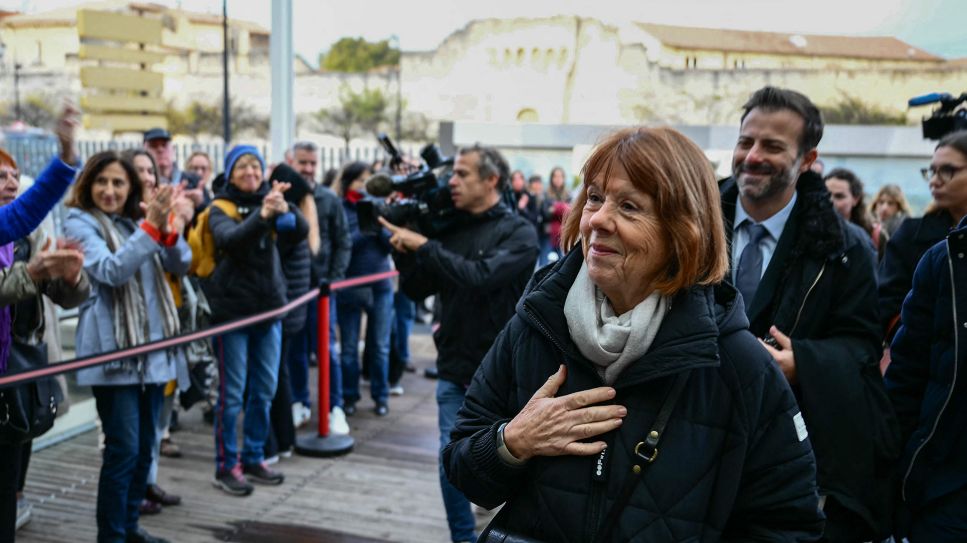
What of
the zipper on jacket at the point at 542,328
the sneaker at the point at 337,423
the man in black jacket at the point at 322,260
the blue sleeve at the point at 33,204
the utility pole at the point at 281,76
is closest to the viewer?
the zipper on jacket at the point at 542,328

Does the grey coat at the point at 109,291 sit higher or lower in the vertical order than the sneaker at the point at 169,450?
higher

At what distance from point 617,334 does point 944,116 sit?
8.87ft

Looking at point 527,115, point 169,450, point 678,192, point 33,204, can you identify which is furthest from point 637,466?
point 527,115

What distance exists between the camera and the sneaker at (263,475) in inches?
208

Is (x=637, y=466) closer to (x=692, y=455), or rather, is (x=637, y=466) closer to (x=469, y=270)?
(x=692, y=455)

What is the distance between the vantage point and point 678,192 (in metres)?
1.63

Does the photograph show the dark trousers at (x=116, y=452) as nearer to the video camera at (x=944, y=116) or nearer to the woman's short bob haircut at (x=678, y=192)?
the woman's short bob haircut at (x=678, y=192)

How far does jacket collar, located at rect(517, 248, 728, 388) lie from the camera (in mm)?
1560

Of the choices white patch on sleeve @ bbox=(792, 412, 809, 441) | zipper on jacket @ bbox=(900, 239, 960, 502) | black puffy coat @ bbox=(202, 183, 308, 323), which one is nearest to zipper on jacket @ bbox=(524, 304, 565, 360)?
white patch on sleeve @ bbox=(792, 412, 809, 441)

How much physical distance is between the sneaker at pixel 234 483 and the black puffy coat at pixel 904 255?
3672 mm

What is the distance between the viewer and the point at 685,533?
1551mm

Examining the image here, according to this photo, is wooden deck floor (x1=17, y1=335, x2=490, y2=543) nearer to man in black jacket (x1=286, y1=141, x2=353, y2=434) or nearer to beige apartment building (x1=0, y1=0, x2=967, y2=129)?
man in black jacket (x1=286, y1=141, x2=353, y2=434)

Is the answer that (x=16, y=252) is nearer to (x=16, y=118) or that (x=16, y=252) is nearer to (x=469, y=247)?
(x=469, y=247)

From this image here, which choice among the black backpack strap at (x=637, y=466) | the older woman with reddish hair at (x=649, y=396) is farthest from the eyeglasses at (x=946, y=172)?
the black backpack strap at (x=637, y=466)
